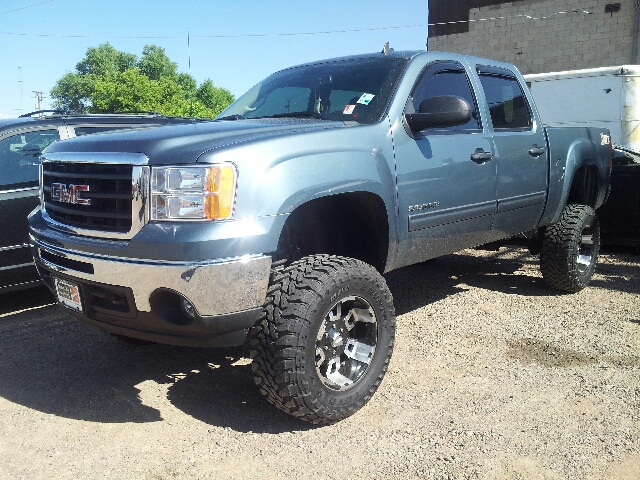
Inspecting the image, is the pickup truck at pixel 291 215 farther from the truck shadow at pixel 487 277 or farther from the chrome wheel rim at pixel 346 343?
the truck shadow at pixel 487 277

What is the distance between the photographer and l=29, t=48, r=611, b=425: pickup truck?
2.84 m

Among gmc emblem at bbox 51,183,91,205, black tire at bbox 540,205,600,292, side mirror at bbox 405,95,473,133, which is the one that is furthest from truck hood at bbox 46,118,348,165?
black tire at bbox 540,205,600,292

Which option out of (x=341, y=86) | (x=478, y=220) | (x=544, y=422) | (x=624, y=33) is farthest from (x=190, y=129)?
(x=624, y=33)

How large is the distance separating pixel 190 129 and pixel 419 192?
140cm

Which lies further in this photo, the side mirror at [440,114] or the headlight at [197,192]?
the side mirror at [440,114]

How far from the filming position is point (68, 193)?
10.8 ft

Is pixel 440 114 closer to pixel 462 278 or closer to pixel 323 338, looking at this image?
pixel 323 338

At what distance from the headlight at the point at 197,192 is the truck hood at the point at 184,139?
0.07 m

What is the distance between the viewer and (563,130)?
18.0ft

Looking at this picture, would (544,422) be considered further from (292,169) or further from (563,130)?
(563,130)

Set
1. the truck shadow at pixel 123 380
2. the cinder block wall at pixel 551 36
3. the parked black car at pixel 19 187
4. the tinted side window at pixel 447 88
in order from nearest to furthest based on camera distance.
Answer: the truck shadow at pixel 123 380 → the tinted side window at pixel 447 88 → the parked black car at pixel 19 187 → the cinder block wall at pixel 551 36

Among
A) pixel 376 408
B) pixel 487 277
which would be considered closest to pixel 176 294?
pixel 376 408

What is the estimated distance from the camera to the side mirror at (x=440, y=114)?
363 centimetres

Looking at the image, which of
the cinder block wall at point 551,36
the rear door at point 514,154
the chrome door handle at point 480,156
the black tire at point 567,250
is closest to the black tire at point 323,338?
the chrome door handle at point 480,156
